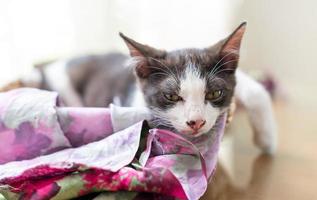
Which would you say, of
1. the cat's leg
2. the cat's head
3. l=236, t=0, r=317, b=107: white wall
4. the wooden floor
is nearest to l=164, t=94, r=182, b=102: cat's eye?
the cat's head

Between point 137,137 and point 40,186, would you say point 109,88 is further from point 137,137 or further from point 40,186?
point 40,186

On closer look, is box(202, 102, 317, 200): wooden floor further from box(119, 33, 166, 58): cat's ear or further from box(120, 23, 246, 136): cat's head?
box(119, 33, 166, 58): cat's ear

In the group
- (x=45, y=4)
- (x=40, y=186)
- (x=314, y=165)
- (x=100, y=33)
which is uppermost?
(x=45, y=4)

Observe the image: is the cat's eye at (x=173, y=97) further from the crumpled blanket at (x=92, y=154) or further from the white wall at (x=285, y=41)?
the white wall at (x=285, y=41)

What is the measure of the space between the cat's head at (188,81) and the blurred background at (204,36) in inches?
13.7

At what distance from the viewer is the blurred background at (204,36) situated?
157cm

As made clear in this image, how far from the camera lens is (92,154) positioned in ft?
3.16

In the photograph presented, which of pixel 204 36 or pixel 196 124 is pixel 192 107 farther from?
pixel 204 36

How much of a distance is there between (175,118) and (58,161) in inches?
11.3

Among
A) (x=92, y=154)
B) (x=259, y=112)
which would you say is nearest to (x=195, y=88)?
(x=92, y=154)

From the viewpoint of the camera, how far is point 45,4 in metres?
1.80

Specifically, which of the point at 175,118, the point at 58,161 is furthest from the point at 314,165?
the point at 58,161

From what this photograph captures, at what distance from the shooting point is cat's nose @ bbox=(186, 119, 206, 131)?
38.0 inches

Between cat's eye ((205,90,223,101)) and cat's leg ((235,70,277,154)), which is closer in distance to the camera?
cat's eye ((205,90,223,101))
